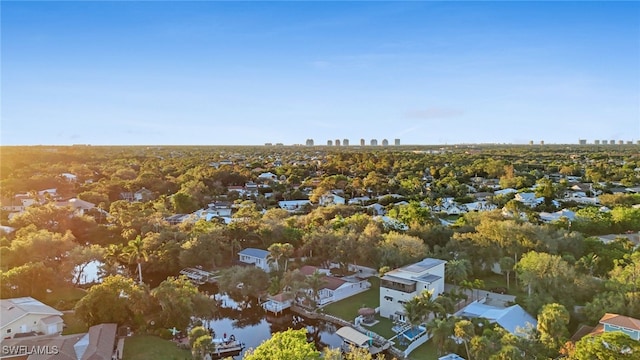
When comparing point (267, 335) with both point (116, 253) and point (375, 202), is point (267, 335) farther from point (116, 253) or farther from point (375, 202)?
point (375, 202)

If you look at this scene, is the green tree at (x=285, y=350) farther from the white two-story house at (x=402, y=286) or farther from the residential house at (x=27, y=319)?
the residential house at (x=27, y=319)

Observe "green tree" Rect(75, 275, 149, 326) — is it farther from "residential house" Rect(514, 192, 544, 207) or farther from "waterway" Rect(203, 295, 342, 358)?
"residential house" Rect(514, 192, 544, 207)

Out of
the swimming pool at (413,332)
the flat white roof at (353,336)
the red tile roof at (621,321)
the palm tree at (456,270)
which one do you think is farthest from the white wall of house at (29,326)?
the red tile roof at (621,321)

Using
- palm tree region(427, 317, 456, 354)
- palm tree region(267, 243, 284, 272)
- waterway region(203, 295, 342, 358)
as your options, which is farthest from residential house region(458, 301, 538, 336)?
palm tree region(267, 243, 284, 272)

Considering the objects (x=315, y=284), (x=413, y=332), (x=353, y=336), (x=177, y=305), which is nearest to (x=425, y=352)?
(x=413, y=332)

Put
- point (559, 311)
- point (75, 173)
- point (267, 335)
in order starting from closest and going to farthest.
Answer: point (559, 311)
point (267, 335)
point (75, 173)

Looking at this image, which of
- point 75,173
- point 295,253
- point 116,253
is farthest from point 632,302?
point 75,173

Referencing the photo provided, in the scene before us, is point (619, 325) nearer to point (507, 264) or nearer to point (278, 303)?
point (507, 264)
